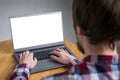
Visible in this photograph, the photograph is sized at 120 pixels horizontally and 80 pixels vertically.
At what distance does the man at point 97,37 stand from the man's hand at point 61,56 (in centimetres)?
45

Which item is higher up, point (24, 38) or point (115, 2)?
point (115, 2)

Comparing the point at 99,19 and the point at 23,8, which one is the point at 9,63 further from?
the point at 23,8

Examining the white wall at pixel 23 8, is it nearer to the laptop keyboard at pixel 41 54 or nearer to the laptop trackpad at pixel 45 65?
the laptop keyboard at pixel 41 54

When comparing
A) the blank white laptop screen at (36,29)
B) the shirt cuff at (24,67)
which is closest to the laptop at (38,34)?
the blank white laptop screen at (36,29)

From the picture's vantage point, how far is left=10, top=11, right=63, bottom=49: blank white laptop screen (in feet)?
4.58

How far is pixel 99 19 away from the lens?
29.1 inches

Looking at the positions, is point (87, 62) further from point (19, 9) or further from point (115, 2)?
point (19, 9)

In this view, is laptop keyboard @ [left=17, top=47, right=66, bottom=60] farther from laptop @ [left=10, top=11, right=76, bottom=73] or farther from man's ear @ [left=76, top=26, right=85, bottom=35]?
man's ear @ [left=76, top=26, right=85, bottom=35]

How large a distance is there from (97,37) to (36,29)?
2.34 feet

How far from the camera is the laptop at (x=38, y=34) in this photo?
4.55 ft

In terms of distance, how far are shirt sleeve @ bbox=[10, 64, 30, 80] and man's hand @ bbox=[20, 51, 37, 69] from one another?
0.05 metres

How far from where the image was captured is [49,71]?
1.24 metres

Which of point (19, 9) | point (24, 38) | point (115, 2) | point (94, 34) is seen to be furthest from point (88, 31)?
point (19, 9)

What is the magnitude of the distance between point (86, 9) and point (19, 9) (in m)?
1.47
